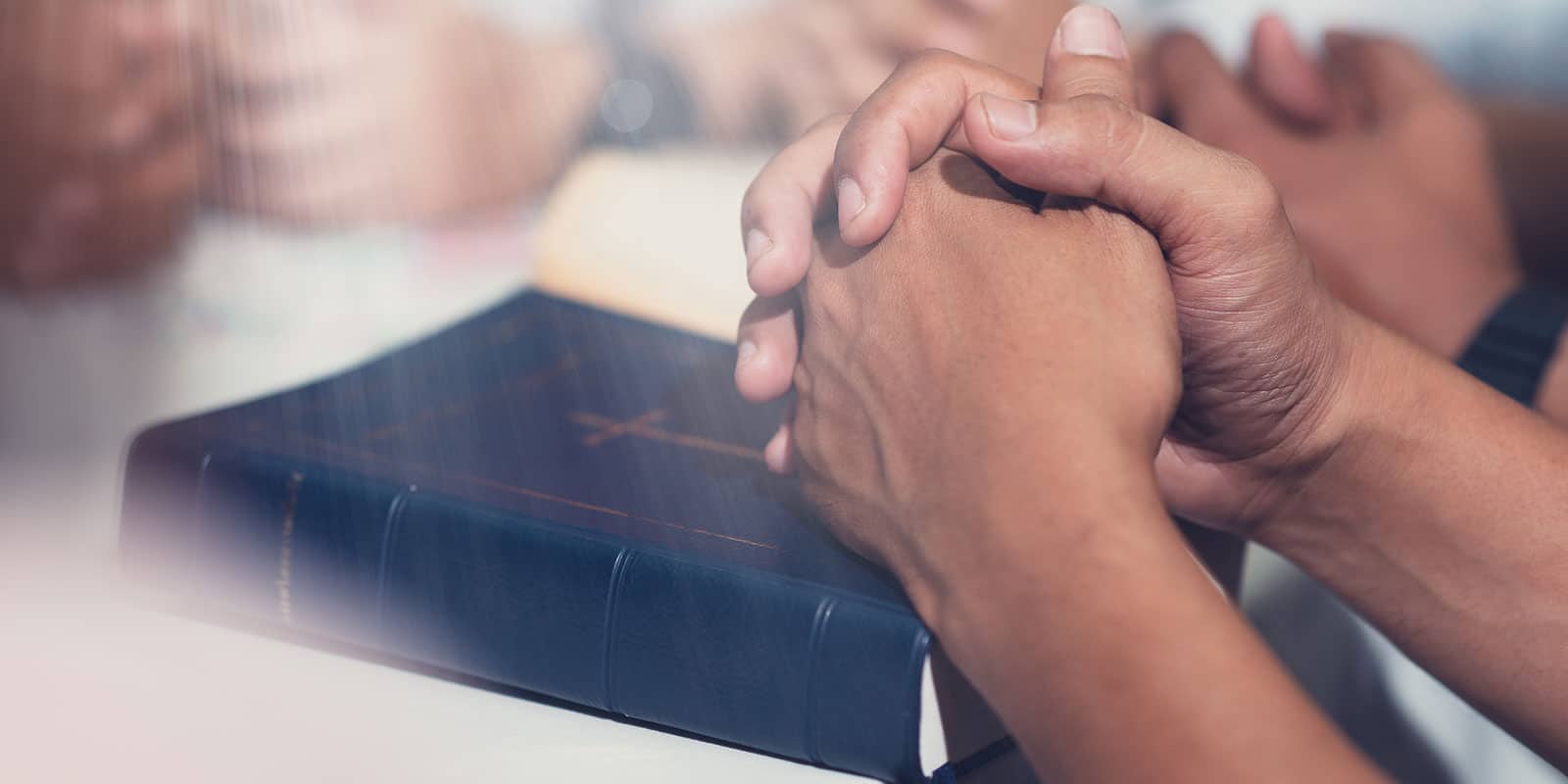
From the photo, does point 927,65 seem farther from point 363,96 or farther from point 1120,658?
point 363,96

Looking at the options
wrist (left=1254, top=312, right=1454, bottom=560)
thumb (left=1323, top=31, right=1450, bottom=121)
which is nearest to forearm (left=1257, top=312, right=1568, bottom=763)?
wrist (left=1254, top=312, right=1454, bottom=560)

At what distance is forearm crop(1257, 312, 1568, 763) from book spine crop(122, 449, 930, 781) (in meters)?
0.16

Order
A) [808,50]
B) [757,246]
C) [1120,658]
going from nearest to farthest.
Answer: [1120,658]
[757,246]
[808,50]

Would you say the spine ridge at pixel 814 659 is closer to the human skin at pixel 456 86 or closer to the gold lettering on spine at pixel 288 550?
the gold lettering on spine at pixel 288 550

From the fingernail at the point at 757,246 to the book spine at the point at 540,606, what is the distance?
8 cm

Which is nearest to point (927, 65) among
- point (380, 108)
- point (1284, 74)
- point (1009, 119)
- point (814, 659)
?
point (1009, 119)

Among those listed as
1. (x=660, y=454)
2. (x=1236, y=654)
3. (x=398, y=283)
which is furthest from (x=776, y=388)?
(x=398, y=283)

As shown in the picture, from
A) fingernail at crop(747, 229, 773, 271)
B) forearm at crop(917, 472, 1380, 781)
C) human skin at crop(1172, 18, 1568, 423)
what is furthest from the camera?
human skin at crop(1172, 18, 1568, 423)

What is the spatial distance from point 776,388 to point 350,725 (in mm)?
135

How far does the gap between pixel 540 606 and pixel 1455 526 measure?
0.79 ft

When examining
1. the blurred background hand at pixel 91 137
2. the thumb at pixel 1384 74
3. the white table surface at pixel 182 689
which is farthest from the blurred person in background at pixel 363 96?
the thumb at pixel 1384 74

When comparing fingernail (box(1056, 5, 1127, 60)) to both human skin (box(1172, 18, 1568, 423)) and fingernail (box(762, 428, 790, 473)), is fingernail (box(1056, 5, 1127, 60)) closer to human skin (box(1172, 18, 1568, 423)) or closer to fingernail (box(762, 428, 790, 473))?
fingernail (box(762, 428, 790, 473))

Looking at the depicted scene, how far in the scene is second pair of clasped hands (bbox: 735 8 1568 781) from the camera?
0.21 metres

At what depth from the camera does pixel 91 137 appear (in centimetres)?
58
